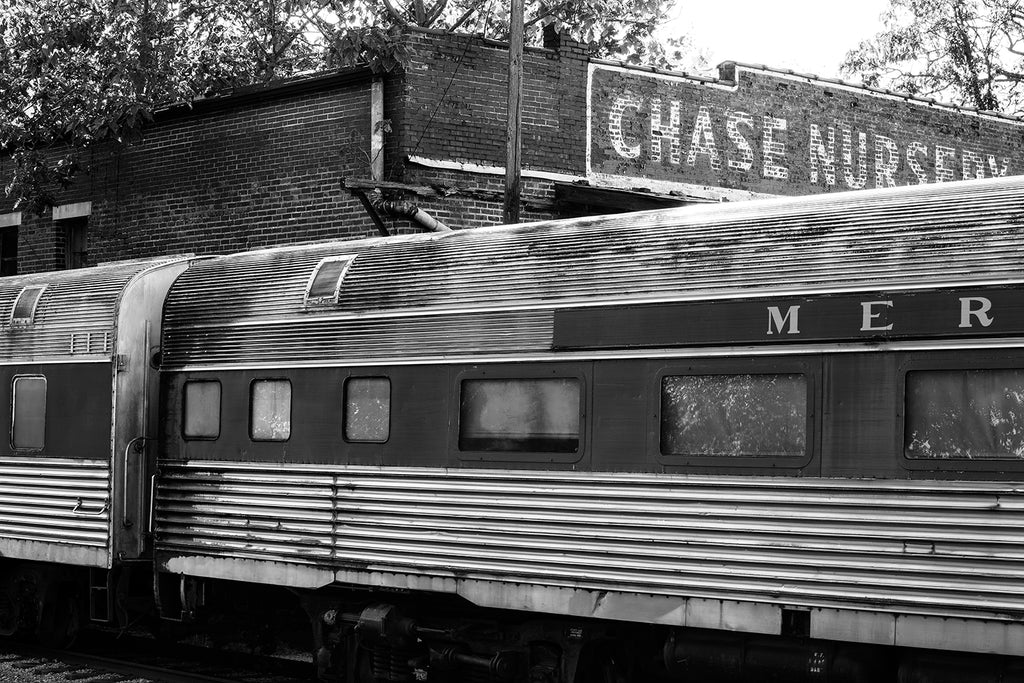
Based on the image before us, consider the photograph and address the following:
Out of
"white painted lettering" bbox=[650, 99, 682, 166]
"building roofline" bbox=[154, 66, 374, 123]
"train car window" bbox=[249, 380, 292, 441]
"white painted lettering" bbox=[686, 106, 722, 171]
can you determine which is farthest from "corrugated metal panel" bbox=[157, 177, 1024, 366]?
"white painted lettering" bbox=[686, 106, 722, 171]

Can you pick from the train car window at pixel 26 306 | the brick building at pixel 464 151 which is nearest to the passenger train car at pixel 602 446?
the train car window at pixel 26 306

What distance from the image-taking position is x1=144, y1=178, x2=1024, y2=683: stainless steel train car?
678 centimetres

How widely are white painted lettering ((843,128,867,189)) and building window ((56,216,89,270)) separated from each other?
10.8 meters

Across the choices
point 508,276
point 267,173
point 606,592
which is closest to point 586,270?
point 508,276

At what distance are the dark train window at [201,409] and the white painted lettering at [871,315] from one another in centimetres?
519

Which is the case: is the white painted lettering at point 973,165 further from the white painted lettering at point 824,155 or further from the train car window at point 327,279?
the train car window at point 327,279

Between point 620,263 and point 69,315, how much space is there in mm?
5367

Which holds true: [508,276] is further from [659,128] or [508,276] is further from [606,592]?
[659,128]

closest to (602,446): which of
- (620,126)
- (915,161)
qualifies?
(620,126)

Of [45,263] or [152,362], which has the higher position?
[45,263]

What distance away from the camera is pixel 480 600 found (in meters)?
8.37

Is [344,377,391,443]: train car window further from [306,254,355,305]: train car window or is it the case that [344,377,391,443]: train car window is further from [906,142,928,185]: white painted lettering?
[906,142,928,185]: white painted lettering

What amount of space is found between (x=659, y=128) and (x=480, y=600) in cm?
998

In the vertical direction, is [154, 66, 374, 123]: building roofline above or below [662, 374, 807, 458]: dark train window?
above
